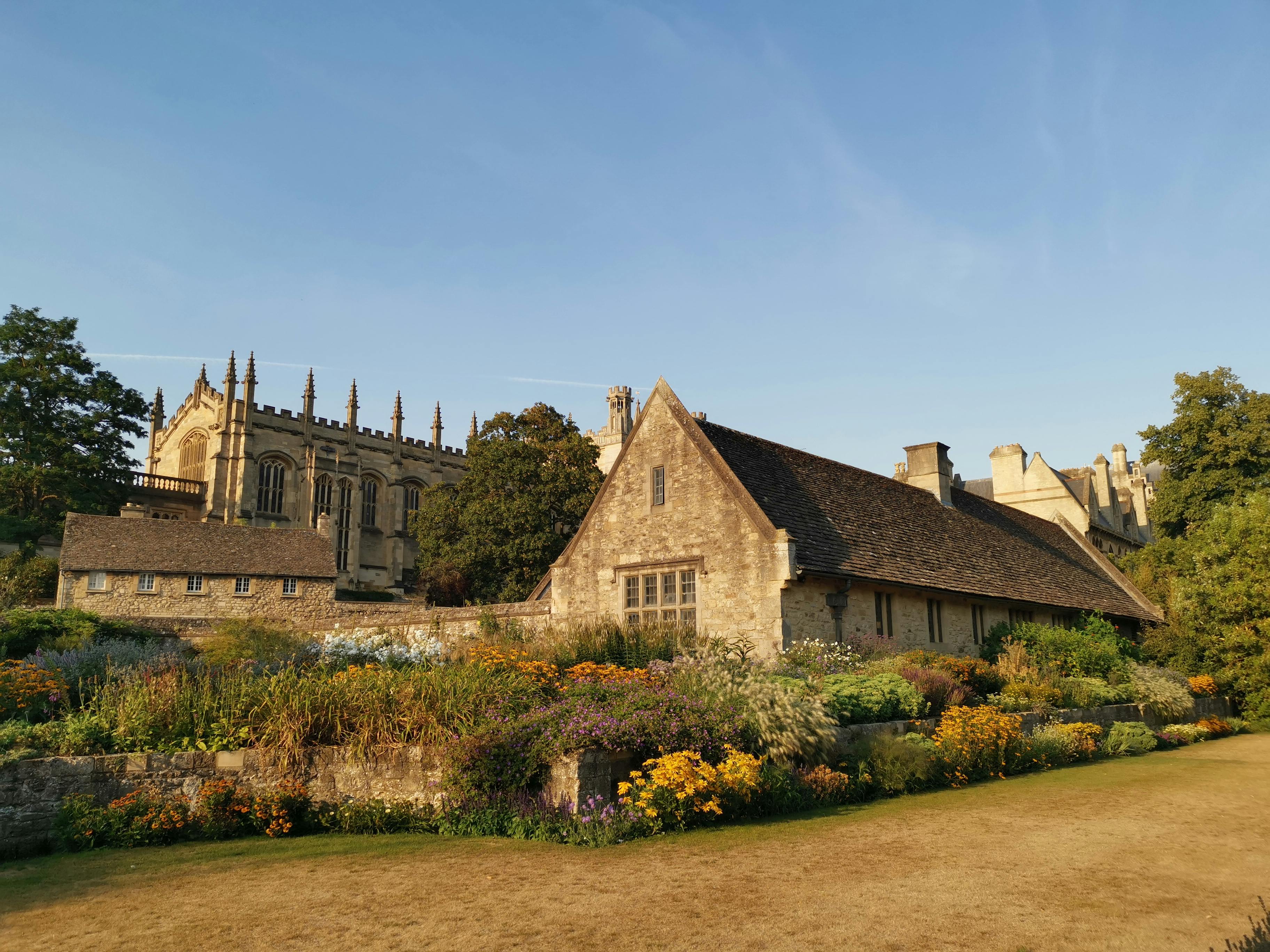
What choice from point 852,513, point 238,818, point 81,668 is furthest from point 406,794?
point 852,513

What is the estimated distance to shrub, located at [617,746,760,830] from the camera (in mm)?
9945

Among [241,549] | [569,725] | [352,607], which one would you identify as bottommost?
[569,725]

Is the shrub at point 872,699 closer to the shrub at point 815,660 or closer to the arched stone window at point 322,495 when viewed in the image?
the shrub at point 815,660

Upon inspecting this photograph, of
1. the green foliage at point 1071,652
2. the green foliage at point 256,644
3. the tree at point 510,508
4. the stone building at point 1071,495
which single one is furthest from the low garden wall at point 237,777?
the stone building at point 1071,495

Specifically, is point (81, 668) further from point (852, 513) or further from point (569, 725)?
point (852, 513)

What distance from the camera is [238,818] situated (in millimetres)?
10234

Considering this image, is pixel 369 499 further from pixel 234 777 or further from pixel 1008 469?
pixel 234 777

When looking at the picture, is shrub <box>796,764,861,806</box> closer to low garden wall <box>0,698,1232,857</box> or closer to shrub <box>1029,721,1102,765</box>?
low garden wall <box>0,698,1232,857</box>

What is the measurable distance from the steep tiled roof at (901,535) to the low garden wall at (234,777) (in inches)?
403

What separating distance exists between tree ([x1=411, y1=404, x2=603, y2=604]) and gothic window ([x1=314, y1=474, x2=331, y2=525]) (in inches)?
769

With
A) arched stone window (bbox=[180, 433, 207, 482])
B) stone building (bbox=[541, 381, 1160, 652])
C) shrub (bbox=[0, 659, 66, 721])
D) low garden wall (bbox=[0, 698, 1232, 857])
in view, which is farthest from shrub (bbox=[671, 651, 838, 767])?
arched stone window (bbox=[180, 433, 207, 482])

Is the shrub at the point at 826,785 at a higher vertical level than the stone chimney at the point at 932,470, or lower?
lower

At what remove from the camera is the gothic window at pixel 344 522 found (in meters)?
67.8

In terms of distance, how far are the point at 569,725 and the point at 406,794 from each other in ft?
6.79
